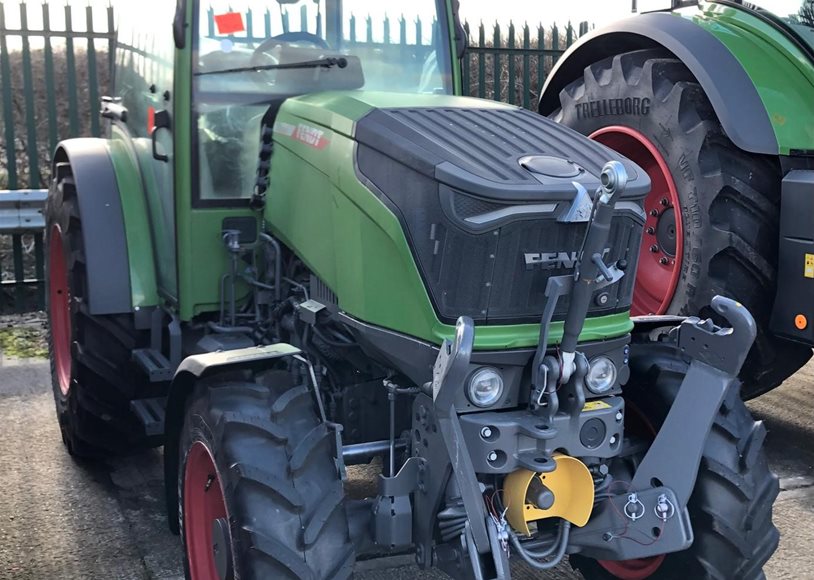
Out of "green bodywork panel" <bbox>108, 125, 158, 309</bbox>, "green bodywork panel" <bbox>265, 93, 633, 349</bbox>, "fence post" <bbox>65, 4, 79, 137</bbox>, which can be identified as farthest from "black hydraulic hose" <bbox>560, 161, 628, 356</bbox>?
"fence post" <bbox>65, 4, 79, 137</bbox>

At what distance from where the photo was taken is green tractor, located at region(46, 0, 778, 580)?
259 cm

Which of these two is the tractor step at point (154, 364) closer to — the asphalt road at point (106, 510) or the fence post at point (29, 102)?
the asphalt road at point (106, 510)

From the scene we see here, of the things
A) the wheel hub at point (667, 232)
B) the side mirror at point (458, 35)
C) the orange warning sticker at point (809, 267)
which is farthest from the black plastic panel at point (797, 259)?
the side mirror at point (458, 35)

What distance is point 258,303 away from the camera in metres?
3.61

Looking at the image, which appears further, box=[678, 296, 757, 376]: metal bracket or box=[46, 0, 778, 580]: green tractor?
box=[678, 296, 757, 376]: metal bracket

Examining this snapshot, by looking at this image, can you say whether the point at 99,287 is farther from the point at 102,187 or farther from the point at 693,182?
the point at 693,182

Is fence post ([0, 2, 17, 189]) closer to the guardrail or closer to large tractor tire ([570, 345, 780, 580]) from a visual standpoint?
the guardrail

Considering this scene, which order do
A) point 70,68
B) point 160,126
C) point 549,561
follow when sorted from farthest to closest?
point 70,68, point 160,126, point 549,561

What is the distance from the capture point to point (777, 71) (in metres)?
4.28

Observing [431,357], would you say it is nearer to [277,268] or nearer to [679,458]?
[679,458]

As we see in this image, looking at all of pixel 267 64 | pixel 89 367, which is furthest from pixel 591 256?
pixel 89 367

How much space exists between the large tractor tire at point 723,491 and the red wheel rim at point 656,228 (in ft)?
4.93

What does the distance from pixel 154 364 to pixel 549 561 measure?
6.14 ft

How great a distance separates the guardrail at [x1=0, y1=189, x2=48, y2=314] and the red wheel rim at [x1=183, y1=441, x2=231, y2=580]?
14.0 ft
